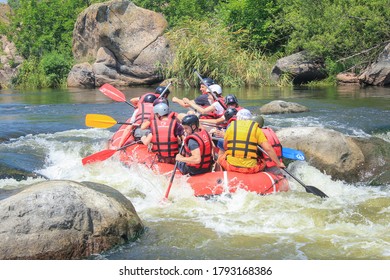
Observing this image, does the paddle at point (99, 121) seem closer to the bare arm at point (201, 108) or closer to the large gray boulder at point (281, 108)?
the bare arm at point (201, 108)

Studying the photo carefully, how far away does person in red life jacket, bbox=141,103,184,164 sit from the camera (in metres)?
7.68

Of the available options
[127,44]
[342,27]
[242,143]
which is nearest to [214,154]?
[242,143]

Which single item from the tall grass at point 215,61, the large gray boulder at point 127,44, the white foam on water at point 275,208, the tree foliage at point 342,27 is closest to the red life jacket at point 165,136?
the white foam on water at point 275,208

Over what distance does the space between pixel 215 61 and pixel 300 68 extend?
338cm

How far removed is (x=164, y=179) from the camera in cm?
758

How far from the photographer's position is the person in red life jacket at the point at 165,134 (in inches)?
302

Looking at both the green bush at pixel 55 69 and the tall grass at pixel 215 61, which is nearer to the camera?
the tall grass at pixel 215 61

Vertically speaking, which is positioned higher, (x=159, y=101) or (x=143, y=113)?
(x=159, y=101)

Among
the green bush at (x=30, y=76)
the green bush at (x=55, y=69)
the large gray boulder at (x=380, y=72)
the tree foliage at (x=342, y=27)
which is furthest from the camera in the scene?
the green bush at (x=30, y=76)

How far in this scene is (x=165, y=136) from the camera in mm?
7707

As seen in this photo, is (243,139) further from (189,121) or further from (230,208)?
(230,208)

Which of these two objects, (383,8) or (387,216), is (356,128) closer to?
(387,216)

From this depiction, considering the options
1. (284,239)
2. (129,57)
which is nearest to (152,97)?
(284,239)

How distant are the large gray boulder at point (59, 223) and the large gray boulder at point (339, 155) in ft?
13.3
